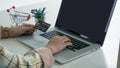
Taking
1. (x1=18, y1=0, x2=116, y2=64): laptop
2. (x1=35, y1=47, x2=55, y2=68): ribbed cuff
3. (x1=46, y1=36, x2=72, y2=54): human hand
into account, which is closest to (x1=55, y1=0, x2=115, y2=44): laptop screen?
(x1=18, y1=0, x2=116, y2=64): laptop

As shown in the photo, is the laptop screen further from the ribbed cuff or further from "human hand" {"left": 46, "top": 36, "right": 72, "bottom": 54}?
the ribbed cuff

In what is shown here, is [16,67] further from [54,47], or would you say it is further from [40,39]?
[40,39]

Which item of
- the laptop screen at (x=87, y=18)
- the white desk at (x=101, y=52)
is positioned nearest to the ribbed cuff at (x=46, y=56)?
the white desk at (x=101, y=52)

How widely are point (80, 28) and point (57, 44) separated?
8.4 inches

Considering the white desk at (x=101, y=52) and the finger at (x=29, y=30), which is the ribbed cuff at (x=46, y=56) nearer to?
the white desk at (x=101, y=52)

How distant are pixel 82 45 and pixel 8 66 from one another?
396 millimetres

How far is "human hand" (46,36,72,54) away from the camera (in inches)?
39.5

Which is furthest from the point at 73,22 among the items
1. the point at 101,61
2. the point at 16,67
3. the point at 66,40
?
the point at 16,67

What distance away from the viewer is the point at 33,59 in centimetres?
89

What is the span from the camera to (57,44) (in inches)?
40.7

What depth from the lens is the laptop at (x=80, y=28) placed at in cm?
104

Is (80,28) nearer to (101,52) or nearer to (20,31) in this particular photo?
(101,52)

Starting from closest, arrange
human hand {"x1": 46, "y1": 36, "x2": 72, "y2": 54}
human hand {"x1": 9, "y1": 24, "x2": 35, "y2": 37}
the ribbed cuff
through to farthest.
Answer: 1. the ribbed cuff
2. human hand {"x1": 46, "y1": 36, "x2": 72, "y2": 54}
3. human hand {"x1": 9, "y1": 24, "x2": 35, "y2": 37}

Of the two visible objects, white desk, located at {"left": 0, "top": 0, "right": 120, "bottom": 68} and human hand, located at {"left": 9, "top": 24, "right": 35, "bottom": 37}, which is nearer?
white desk, located at {"left": 0, "top": 0, "right": 120, "bottom": 68}
